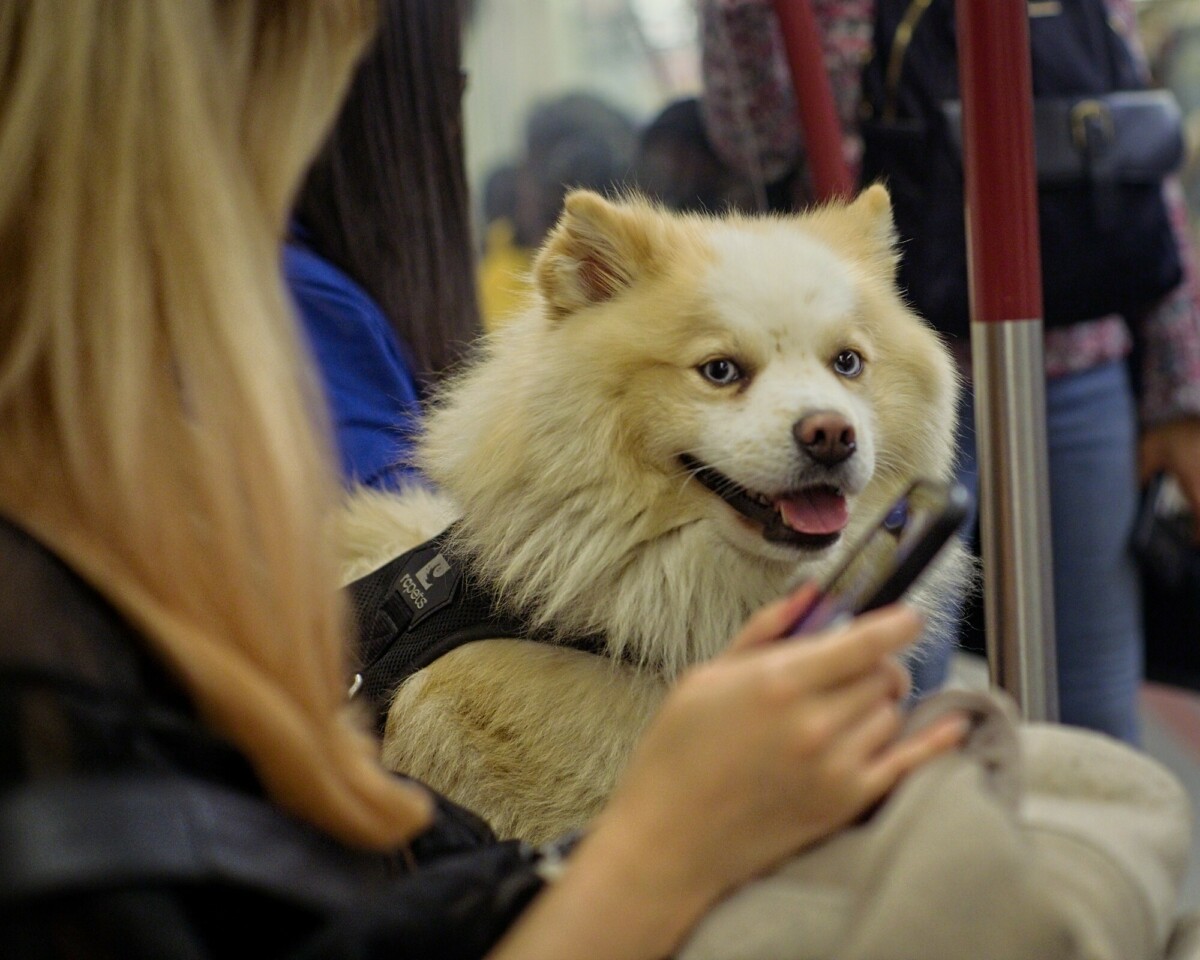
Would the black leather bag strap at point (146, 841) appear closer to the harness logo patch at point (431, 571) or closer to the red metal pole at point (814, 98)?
the harness logo patch at point (431, 571)

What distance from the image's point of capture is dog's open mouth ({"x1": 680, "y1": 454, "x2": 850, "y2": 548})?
95cm

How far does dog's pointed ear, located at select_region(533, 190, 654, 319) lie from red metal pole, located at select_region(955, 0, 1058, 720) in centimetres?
28

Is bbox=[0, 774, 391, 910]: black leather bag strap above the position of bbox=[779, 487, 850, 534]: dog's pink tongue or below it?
above

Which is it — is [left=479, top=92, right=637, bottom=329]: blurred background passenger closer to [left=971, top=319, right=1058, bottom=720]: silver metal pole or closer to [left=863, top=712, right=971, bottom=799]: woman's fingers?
[left=971, top=319, right=1058, bottom=720]: silver metal pole

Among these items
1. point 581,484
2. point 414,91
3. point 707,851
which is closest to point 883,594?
point 707,851

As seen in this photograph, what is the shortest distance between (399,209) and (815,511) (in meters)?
0.70

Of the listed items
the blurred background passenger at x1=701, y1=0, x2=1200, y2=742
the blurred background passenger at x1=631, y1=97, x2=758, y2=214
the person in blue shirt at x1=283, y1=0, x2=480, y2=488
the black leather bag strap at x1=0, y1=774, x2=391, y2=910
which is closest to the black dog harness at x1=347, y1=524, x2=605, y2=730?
the person in blue shirt at x1=283, y1=0, x2=480, y2=488

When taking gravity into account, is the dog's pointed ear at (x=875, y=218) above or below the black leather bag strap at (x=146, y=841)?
above

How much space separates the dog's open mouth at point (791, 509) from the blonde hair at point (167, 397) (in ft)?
1.42

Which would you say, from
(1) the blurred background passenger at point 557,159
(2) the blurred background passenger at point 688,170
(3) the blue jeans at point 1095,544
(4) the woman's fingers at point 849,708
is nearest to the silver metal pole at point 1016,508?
(4) the woman's fingers at point 849,708

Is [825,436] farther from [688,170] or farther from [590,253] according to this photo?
[688,170]

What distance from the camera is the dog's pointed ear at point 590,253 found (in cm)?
101

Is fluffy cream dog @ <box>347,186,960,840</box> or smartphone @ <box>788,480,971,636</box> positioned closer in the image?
smartphone @ <box>788,480,971,636</box>

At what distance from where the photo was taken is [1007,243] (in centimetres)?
87
